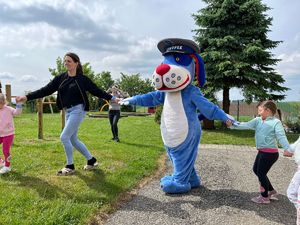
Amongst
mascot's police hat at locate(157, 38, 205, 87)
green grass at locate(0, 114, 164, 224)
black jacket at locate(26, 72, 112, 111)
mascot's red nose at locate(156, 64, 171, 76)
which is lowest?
green grass at locate(0, 114, 164, 224)

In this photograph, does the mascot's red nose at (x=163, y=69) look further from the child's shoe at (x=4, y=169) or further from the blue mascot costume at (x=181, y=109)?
the child's shoe at (x=4, y=169)

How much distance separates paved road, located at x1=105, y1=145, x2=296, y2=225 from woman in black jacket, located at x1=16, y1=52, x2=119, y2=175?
1453 mm

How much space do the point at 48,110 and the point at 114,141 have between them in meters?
21.9

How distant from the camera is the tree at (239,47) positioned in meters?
13.3

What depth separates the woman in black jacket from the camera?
5.43 meters

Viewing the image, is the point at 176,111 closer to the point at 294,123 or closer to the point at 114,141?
the point at 114,141

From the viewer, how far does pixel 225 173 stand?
6.54m

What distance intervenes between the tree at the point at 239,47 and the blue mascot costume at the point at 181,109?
27.0ft

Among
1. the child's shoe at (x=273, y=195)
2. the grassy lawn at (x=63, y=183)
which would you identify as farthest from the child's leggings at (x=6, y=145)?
the child's shoe at (x=273, y=195)

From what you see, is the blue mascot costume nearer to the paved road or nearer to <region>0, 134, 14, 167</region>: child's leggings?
the paved road

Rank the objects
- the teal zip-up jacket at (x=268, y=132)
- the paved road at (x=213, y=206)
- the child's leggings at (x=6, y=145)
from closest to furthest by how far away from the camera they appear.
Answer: the paved road at (x=213, y=206)
the teal zip-up jacket at (x=268, y=132)
the child's leggings at (x=6, y=145)

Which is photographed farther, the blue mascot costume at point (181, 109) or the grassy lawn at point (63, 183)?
the blue mascot costume at point (181, 109)

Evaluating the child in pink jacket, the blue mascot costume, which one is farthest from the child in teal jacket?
the child in pink jacket

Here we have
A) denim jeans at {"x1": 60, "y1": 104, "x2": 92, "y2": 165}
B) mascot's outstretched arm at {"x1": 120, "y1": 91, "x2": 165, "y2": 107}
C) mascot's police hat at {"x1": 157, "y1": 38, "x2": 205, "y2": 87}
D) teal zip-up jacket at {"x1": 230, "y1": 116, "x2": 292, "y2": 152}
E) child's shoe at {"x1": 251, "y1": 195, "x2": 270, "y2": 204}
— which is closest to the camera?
teal zip-up jacket at {"x1": 230, "y1": 116, "x2": 292, "y2": 152}
